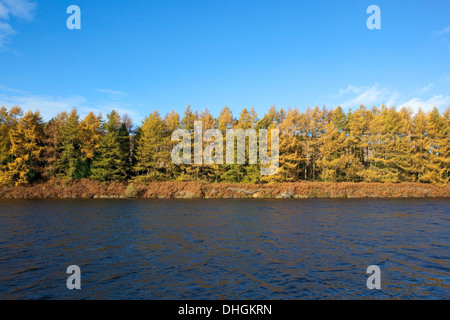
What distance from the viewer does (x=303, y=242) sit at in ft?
53.9

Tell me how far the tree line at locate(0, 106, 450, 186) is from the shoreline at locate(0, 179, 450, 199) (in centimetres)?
269

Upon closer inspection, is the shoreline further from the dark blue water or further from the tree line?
the dark blue water

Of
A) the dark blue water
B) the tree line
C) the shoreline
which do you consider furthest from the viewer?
the tree line

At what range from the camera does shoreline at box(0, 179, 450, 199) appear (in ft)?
158

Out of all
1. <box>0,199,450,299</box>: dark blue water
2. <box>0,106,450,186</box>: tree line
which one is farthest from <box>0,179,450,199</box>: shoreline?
<box>0,199,450,299</box>: dark blue water

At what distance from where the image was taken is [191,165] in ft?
183

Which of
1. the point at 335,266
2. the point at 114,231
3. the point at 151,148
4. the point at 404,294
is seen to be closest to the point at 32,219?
the point at 114,231

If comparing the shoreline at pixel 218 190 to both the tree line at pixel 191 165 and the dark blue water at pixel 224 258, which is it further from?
the dark blue water at pixel 224 258

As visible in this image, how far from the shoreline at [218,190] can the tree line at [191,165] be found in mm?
2687

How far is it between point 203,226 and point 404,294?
552 inches

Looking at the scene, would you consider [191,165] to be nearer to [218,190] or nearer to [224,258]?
[218,190]

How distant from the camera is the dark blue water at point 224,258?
9.83m

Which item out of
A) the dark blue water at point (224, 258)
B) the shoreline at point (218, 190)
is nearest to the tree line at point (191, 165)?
the shoreline at point (218, 190)
